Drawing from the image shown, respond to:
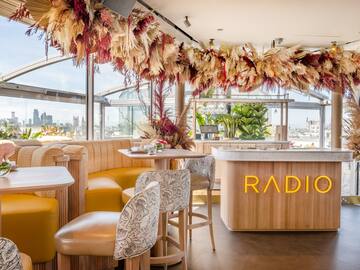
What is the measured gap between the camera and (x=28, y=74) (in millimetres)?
4840

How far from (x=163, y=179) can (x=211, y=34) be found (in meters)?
4.38

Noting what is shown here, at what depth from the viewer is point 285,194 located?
14.8ft

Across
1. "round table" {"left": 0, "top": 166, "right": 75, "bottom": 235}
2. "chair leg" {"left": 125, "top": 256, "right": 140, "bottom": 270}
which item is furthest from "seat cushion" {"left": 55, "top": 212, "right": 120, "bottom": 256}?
"round table" {"left": 0, "top": 166, "right": 75, "bottom": 235}

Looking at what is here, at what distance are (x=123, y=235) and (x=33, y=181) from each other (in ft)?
1.81

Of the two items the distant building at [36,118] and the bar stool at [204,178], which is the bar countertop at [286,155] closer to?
the bar stool at [204,178]

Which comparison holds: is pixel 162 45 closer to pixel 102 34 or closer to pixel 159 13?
pixel 102 34

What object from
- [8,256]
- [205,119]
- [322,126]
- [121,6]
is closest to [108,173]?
[121,6]

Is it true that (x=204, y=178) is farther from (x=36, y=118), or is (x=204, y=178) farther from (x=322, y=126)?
(x=322, y=126)

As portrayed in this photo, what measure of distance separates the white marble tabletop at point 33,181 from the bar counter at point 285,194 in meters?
2.73

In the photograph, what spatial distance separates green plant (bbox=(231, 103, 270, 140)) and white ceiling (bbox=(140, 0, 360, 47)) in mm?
1713

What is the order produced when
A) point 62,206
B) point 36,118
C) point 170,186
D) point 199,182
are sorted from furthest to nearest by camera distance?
point 36,118 < point 199,182 < point 62,206 < point 170,186

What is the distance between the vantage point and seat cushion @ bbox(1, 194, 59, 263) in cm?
275

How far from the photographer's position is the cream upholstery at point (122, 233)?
1829mm

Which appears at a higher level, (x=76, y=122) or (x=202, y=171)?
(x=76, y=122)
